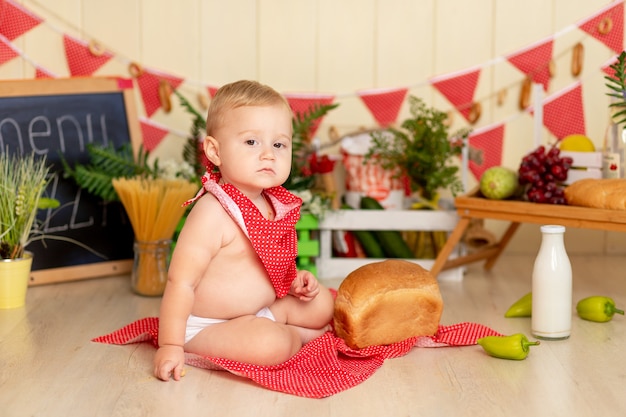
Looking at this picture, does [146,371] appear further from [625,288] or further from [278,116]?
[625,288]

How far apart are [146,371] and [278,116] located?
606 millimetres

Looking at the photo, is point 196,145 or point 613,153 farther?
point 196,145

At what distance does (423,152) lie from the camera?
2.62 meters

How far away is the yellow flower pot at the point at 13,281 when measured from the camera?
2242mm

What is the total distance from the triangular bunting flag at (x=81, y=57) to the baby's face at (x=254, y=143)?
4.53 ft

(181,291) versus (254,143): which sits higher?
(254,143)

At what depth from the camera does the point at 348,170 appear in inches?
111

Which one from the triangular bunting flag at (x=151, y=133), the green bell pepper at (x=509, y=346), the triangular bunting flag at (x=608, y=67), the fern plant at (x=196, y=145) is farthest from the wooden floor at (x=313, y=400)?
the triangular bunting flag at (x=608, y=67)

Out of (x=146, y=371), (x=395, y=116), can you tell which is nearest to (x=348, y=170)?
(x=395, y=116)

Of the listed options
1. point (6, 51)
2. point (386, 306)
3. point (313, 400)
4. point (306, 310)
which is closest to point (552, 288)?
point (386, 306)

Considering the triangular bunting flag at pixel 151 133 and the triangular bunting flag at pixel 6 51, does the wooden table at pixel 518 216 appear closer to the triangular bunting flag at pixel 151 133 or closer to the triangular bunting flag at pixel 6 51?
the triangular bunting flag at pixel 151 133

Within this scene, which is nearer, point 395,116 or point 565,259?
point 565,259

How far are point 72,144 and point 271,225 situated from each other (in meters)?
1.11

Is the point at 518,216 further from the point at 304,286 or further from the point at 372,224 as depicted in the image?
the point at 304,286
